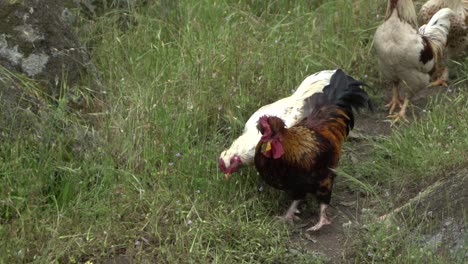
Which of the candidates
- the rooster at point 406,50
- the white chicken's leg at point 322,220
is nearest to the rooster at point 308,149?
the white chicken's leg at point 322,220

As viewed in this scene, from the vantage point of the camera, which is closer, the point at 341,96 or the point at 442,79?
the point at 341,96

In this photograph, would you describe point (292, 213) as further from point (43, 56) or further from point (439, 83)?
point (439, 83)

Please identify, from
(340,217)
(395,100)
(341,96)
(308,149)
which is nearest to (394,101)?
(395,100)

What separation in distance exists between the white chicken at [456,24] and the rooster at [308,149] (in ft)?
6.46

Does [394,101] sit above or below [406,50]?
below

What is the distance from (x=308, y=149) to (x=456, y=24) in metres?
2.76

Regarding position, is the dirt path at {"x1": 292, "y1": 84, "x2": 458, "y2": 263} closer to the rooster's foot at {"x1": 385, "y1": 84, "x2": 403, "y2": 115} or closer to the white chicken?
the rooster's foot at {"x1": 385, "y1": 84, "x2": 403, "y2": 115}

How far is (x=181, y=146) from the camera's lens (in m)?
5.39

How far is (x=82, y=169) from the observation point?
4.99m

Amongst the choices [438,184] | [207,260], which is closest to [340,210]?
[438,184]

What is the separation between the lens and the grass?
458 cm

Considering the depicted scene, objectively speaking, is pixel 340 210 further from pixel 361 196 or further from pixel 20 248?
pixel 20 248

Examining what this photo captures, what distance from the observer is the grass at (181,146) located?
4.58 m

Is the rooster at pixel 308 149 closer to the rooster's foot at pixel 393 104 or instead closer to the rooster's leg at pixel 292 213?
the rooster's leg at pixel 292 213
